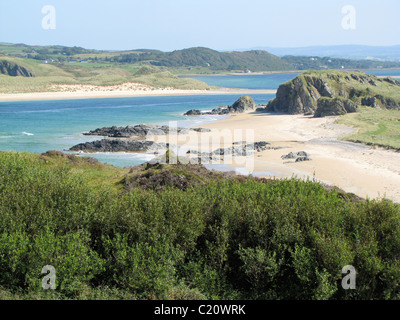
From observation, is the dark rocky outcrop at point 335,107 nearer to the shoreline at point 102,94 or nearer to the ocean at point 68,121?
the ocean at point 68,121

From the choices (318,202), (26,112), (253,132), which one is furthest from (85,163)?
(26,112)

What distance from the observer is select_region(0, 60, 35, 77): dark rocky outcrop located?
144 m

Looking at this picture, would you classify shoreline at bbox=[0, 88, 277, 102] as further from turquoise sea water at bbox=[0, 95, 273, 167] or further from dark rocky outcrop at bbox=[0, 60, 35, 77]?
dark rocky outcrop at bbox=[0, 60, 35, 77]

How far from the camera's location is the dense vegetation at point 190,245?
12.2 meters

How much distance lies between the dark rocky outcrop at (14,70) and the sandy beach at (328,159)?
105 m

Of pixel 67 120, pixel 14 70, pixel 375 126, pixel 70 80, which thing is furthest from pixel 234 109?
pixel 14 70

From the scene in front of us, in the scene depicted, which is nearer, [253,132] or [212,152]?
[212,152]

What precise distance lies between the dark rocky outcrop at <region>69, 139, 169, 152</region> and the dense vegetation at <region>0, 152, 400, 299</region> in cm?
2858

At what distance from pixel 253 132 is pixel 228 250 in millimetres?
42536

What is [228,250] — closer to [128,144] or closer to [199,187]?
[199,187]

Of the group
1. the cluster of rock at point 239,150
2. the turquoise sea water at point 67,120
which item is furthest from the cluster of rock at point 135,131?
the cluster of rock at point 239,150

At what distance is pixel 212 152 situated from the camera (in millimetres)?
42281

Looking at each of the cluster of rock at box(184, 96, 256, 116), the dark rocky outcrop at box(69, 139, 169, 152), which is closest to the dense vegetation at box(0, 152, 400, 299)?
the dark rocky outcrop at box(69, 139, 169, 152)

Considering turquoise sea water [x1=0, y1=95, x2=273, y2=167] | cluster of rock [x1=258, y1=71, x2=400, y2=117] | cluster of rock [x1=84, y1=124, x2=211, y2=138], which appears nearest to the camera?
turquoise sea water [x1=0, y1=95, x2=273, y2=167]
